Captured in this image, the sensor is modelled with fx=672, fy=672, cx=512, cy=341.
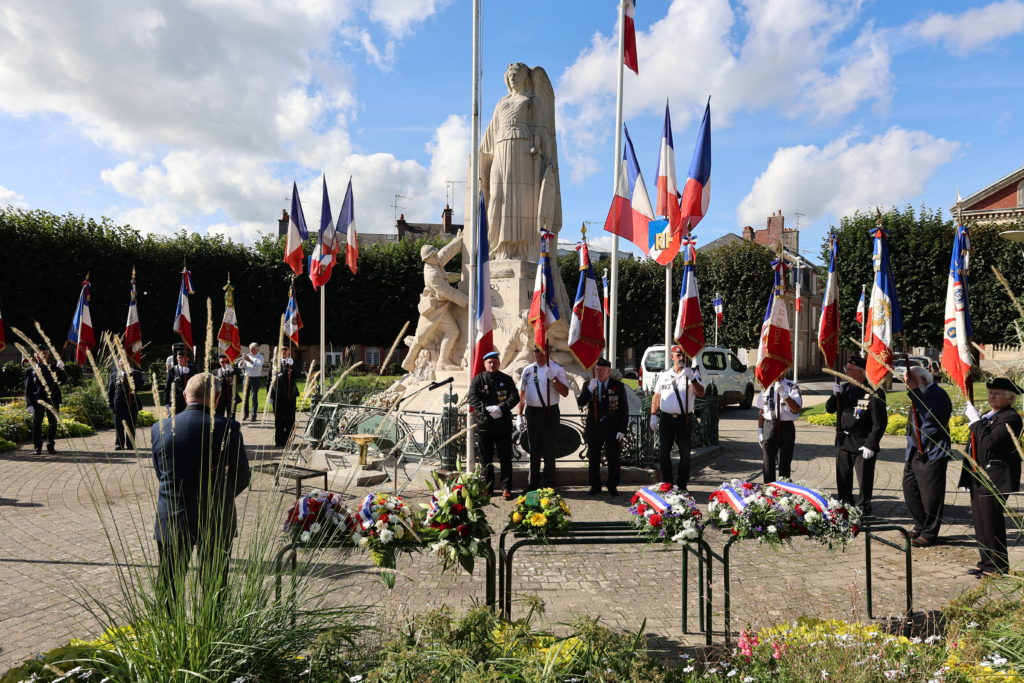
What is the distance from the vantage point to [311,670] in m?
2.86

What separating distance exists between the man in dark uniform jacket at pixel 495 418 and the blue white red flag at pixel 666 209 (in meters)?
3.60

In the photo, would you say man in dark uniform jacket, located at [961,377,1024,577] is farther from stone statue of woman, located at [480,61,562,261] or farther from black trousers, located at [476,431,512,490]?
stone statue of woman, located at [480,61,562,261]

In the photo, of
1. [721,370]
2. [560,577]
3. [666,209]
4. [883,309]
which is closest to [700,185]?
[666,209]

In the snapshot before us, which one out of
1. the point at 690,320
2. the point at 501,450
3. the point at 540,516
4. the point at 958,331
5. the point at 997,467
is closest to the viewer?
the point at 540,516

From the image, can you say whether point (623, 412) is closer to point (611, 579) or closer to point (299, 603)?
point (611, 579)

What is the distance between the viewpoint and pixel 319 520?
3.57 metres

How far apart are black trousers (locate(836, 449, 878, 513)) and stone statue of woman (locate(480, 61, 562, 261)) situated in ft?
21.6

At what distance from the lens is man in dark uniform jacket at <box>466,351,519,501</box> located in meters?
8.05

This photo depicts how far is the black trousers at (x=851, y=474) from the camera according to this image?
711 centimetres

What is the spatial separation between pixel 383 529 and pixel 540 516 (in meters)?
A: 0.93

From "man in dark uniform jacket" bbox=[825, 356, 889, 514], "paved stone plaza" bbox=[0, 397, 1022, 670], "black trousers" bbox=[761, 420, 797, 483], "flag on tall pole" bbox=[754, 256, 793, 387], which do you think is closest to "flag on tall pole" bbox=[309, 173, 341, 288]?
"paved stone plaza" bbox=[0, 397, 1022, 670]

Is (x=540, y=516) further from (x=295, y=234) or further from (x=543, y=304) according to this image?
(x=295, y=234)

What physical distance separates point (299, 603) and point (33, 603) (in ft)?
10.2

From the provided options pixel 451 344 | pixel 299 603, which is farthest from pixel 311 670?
pixel 451 344
